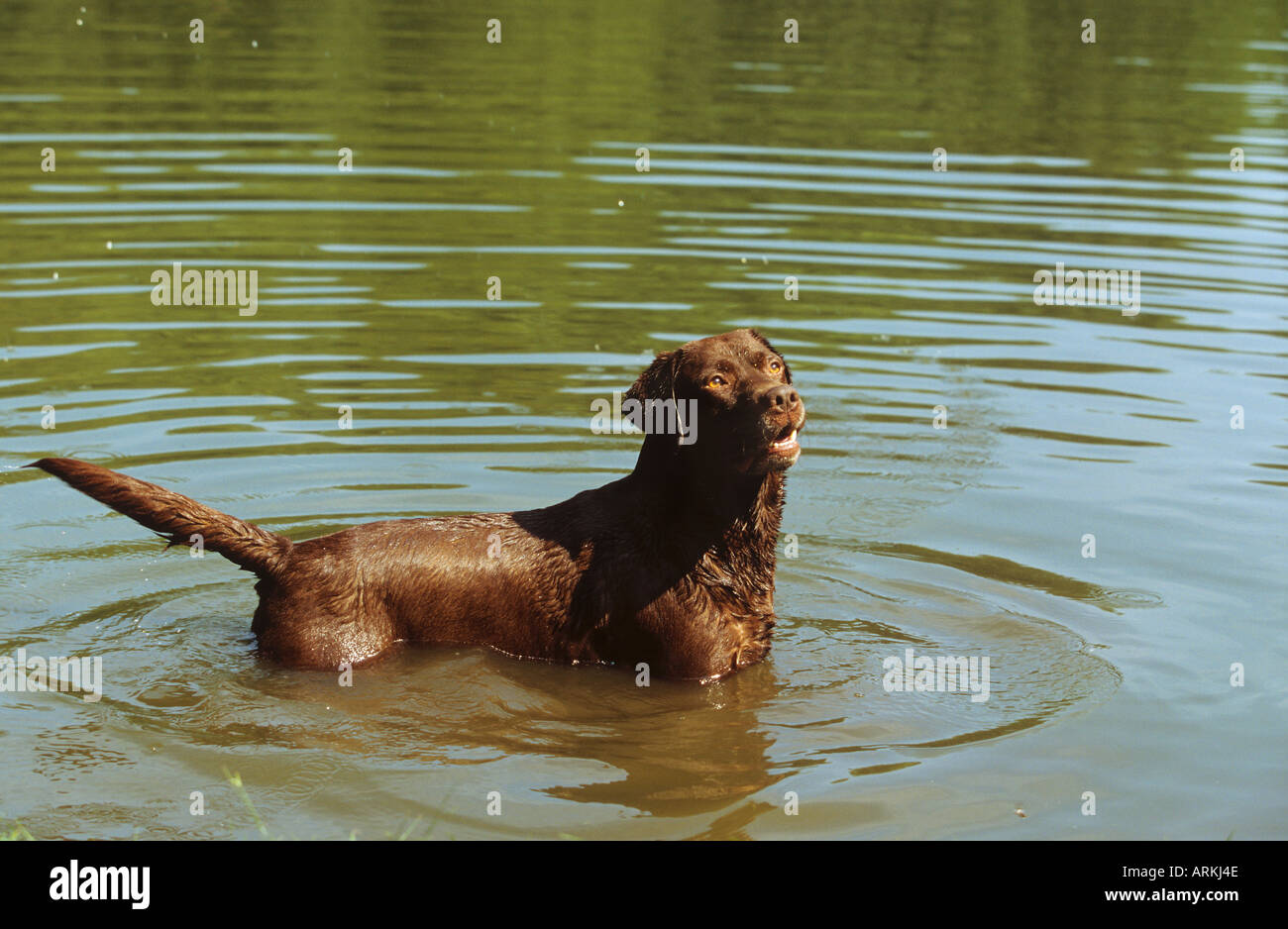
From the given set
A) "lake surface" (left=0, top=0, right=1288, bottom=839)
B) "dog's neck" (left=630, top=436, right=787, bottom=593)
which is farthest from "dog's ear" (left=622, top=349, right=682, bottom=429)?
"lake surface" (left=0, top=0, right=1288, bottom=839)

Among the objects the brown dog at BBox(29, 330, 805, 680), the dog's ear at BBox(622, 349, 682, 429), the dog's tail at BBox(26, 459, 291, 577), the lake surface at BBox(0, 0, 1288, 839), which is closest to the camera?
the lake surface at BBox(0, 0, 1288, 839)

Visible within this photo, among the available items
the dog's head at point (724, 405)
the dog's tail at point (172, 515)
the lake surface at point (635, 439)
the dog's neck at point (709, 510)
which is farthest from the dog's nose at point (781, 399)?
the dog's tail at point (172, 515)

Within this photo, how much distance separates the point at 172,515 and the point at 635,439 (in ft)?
17.0

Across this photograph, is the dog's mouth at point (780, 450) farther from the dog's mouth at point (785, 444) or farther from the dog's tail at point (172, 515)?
the dog's tail at point (172, 515)

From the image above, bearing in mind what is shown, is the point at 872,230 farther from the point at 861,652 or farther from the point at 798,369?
the point at 861,652

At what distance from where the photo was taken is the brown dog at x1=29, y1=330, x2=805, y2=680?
8.04 meters

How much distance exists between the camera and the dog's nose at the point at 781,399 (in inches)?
310

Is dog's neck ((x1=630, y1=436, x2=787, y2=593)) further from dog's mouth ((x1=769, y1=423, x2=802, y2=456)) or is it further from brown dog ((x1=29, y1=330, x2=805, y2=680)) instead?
dog's mouth ((x1=769, y1=423, x2=802, y2=456))

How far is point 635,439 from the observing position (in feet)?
40.9

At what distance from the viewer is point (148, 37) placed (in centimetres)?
2947

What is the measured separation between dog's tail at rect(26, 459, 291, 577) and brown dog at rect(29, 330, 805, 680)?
0.01 meters

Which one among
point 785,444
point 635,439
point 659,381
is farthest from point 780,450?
point 635,439

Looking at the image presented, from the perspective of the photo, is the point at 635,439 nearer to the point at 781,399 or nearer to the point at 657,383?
the point at 657,383
